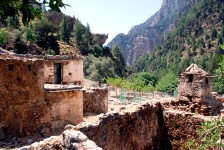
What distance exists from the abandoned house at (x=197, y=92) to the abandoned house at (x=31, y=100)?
240 inches

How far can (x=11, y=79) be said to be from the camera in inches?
499

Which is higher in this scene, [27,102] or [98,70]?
[98,70]

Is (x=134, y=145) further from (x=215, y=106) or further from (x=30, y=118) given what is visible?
(x=30, y=118)

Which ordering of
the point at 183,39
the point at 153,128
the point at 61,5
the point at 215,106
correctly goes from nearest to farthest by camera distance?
the point at 61,5 → the point at 153,128 → the point at 215,106 → the point at 183,39

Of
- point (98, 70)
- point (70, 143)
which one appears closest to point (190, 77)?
point (70, 143)

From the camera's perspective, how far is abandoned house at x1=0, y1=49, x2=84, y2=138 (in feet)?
41.3

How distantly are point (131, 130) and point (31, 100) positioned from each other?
6545 mm

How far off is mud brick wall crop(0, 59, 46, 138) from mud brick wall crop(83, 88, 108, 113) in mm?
6078

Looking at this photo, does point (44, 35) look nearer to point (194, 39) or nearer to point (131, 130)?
point (131, 130)

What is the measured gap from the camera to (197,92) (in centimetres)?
1177

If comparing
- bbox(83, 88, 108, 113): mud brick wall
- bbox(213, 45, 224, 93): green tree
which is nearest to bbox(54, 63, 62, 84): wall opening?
bbox(83, 88, 108, 113): mud brick wall

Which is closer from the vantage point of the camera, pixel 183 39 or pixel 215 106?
pixel 215 106

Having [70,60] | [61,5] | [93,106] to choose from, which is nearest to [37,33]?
[70,60]

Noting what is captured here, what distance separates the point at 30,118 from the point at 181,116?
23.8 feet
